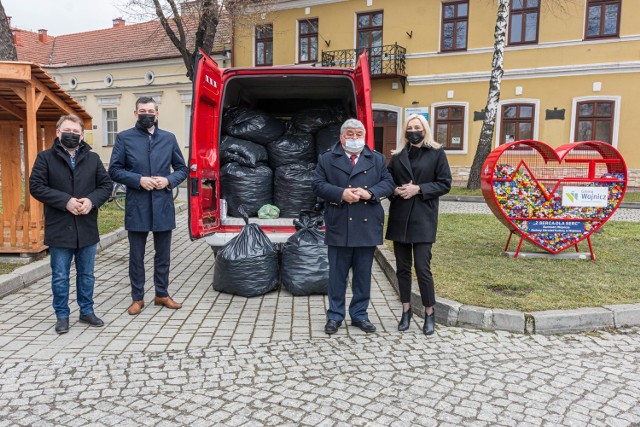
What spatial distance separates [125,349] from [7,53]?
7.69 meters

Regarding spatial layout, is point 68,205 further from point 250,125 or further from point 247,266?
point 250,125

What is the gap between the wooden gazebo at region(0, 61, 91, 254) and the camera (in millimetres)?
6238

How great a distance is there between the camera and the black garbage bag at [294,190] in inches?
273

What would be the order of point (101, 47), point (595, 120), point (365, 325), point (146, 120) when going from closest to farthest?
point (365, 325)
point (146, 120)
point (595, 120)
point (101, 47)

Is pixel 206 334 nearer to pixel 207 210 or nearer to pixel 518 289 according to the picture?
pixel 207 210

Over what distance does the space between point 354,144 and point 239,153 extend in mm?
2841

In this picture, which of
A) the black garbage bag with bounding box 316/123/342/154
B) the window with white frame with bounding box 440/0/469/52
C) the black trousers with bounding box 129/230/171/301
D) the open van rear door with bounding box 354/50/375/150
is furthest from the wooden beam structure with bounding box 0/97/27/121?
the window with white frame with bounding box 440/0/469/52

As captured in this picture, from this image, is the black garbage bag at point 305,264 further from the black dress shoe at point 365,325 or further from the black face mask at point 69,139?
the black face mask at point 69,139

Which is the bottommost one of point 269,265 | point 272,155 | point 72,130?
point 269,265

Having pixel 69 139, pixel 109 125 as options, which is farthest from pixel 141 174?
pixel 109 125

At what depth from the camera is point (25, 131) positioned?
7.39 m

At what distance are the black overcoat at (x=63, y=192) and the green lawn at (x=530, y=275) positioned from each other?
3323 mm

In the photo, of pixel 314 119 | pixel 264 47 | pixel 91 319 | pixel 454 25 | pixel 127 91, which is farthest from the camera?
pixel 127 91

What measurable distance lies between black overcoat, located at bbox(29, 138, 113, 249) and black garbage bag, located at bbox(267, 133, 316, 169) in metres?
3.03
